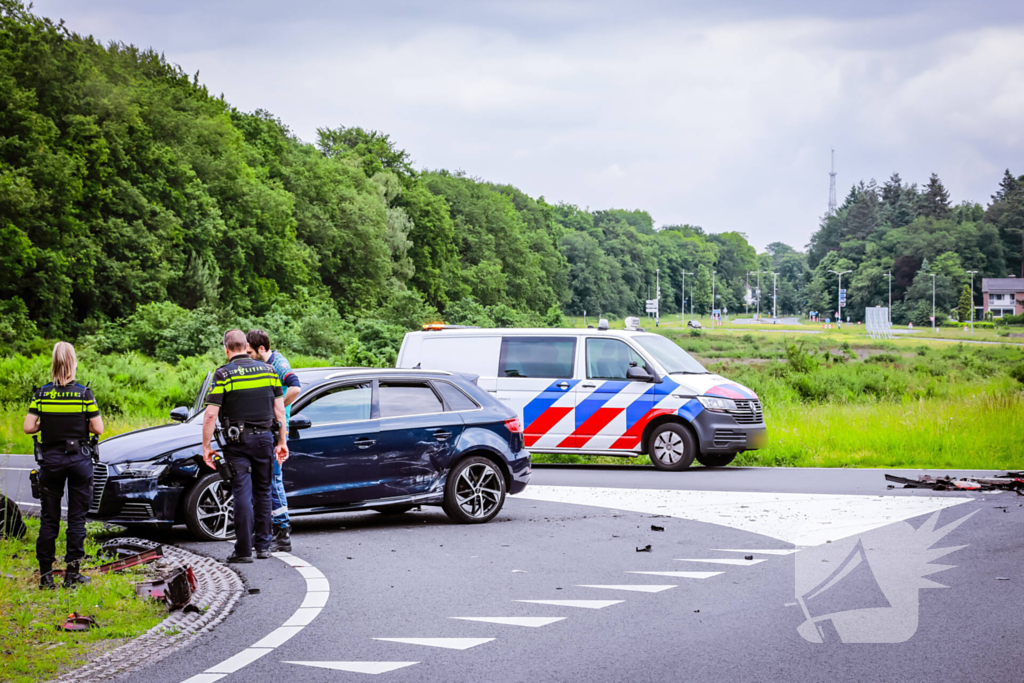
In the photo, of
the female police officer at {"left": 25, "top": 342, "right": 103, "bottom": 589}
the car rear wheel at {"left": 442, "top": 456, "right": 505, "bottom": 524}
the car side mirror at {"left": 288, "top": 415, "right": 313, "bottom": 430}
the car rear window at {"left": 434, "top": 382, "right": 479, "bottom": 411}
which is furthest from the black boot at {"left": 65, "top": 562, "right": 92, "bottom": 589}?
the car rear window at {"left": 434, "top": 382, "right": 479, "bottom": 411}

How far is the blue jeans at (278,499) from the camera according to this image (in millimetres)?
9148

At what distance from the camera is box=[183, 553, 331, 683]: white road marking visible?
5.45 m

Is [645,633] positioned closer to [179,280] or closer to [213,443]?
[213,443]

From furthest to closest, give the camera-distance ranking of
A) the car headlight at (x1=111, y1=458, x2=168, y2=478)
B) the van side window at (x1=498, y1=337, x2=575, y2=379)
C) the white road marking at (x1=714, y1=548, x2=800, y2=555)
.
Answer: the van side window at (x1=498, y1=337, x2=575, y2=379) < the car headlight at (x1=111, y1=458, x2=168, y2=478) < the white road marking at (x1=714, y1=548, x2=800, y2=555)

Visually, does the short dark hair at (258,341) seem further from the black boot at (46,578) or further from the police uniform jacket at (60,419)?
the black boot at (46,578)

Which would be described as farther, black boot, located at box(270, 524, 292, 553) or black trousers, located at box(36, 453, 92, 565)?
black boot, located at box(270, 524, 292, 553)

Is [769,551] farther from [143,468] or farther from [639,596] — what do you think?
[143,468]

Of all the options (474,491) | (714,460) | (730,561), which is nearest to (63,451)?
(474,491)

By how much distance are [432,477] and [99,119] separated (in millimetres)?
49912

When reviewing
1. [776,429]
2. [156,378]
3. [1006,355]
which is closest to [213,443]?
[776,429]

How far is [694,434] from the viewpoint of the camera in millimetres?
15750

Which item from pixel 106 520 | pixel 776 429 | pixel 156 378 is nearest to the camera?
pixel 106 520

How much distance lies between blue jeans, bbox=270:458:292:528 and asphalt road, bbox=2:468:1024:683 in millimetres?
356

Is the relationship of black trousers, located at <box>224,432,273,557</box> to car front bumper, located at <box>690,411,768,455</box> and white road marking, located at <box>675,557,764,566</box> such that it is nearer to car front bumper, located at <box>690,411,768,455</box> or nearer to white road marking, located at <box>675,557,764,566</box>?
white road marking, located at <box>675,557,764,566</box>
